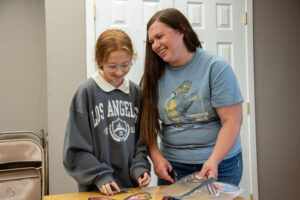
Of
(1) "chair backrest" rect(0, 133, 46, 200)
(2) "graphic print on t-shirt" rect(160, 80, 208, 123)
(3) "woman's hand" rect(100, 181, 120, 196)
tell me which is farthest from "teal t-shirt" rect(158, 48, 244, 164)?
(1) "chair backrest" rect(0, 133, 46, 200)

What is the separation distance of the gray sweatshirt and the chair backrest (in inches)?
24.7

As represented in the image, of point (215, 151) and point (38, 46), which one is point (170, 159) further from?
point (38, 46)

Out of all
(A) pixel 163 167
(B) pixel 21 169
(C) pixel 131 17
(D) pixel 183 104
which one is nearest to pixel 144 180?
(A) pixel 163 167

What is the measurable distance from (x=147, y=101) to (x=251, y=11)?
6.43 ft

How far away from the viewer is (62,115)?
236 cm

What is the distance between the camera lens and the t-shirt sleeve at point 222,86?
1.05 metres

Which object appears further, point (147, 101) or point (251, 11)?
point (251, 11)

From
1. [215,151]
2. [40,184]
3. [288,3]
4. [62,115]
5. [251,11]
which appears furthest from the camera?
[288,3]

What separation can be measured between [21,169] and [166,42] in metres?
1.05

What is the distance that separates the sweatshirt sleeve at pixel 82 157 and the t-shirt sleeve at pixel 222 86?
0.45 metres

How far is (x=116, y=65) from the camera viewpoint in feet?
3.61

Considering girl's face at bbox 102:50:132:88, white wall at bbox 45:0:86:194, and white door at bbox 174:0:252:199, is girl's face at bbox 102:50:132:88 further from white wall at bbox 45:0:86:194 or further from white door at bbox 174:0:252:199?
white door at bbox 174:0:252:199

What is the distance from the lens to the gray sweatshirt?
39.8 inches

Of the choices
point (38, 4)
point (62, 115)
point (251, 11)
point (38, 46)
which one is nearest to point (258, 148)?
point (251, 11)
